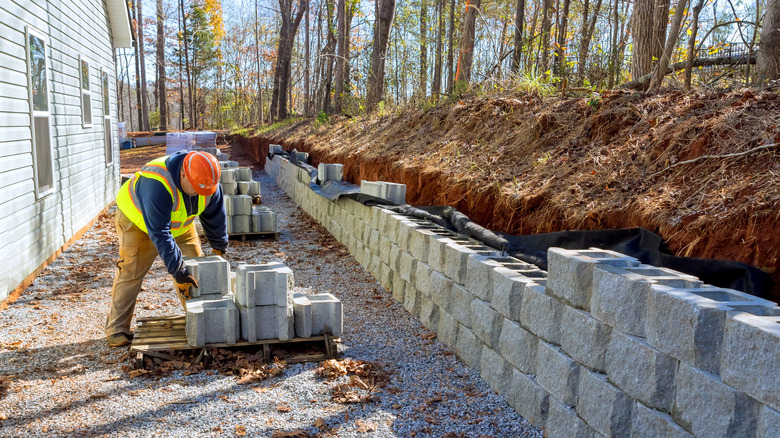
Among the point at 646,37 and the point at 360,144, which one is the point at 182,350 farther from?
the point at 360,144

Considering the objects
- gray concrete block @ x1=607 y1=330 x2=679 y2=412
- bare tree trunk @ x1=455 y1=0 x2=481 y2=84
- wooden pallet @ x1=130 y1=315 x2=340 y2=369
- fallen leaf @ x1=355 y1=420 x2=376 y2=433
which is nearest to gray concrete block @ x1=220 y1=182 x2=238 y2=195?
wooden pallet @ x1=130 y1=315 x2=340 y2=369

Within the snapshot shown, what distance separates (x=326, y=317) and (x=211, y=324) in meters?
0.93

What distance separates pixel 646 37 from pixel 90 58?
9.83 metres

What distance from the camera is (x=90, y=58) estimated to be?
1141 cm

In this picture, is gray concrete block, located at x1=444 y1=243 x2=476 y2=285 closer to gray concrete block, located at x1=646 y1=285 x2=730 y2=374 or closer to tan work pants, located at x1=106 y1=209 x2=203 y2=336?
gray concrete block, located at x1=646 y1=285 x2=730 y2=374

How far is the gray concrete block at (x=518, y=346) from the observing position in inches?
150

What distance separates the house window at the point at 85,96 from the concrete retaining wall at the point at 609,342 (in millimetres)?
8120

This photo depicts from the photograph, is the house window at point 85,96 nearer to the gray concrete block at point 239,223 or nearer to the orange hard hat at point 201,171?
the gray concrete block at point 239,223

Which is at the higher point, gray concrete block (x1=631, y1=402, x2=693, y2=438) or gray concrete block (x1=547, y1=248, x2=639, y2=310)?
gray concrete block (x1=547, y1=248, x2=639, y2=310)

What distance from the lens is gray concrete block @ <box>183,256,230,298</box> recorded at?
520cm

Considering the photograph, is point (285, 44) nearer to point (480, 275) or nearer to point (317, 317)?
point (317, 317)

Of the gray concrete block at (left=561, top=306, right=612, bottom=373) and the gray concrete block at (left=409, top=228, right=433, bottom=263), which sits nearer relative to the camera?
the gray concrete block at (left=561, top=306, right=612, bottom=373)

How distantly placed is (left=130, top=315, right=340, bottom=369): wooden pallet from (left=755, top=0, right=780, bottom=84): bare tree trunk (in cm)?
509

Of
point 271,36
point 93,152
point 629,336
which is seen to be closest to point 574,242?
point 629,336
